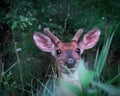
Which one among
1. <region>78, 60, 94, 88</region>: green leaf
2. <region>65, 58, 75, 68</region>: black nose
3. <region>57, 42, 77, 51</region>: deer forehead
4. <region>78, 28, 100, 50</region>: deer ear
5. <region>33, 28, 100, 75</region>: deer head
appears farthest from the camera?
<region>78, 28, 100, 50</region>: deer ear

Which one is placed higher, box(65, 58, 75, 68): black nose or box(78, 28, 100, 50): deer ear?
box(78, 28, 100, 50): deer ear

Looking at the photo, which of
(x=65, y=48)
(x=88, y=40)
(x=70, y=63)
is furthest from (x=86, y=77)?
(x=88, y=40)

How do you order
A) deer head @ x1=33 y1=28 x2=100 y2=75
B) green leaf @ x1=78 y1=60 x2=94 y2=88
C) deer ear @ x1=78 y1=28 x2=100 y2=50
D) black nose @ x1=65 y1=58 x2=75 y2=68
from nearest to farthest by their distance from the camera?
green leaf @ x1=78 y1=60 x2=94 y2=88 < black nose @ x1=65 y1=58 x2=75 y2=68 < deer head @ x1=33 y1=28 x2=100 y2=75 < deer ear @ x1=78 y1=28 x2=100 y2=50

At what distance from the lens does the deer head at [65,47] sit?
448cm

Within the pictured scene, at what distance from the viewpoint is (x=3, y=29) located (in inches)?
271

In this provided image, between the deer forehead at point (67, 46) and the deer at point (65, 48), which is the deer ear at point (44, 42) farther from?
the deer forehead at point (67, 46)

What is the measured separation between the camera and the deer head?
4.48m

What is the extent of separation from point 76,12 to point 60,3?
367 mm

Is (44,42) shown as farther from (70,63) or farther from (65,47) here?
(70,63)

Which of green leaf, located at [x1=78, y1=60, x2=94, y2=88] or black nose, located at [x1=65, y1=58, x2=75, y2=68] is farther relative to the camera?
black nose, located at [x1=65, y1=58, x2=75, y2=68]

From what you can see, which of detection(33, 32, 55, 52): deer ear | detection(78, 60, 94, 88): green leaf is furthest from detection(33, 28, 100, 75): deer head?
detection(78, 60, 94, 88): green leaf

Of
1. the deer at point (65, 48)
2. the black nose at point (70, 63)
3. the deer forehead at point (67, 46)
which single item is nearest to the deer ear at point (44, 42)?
the deer at point (65, 48)

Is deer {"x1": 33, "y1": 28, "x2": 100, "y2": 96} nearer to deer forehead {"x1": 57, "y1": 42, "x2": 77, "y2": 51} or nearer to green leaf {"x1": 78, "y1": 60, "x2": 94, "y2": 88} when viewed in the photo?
deer forehead {"x1": 57, "y1": 42, "x2": 77, "y2": 51}

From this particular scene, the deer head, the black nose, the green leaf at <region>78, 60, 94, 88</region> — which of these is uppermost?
the green leaf at <region>78, 60, 94, 88</region>
